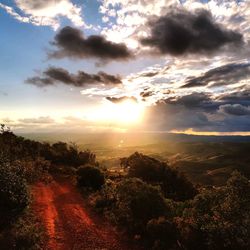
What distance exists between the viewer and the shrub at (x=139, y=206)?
19188 mm

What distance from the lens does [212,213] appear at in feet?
51.4

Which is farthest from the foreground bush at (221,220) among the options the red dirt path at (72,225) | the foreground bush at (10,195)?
the foreground bush at (10,195)

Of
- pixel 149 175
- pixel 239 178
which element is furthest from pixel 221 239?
pixel 149 175

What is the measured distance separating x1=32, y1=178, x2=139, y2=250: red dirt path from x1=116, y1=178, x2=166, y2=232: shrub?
3.68ft

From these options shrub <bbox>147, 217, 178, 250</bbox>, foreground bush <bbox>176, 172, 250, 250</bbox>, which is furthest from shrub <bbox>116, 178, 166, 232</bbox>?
foreground bush <bbox>176, 172, 250, 250</bbox>

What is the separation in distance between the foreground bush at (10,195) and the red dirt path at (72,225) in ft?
7.68

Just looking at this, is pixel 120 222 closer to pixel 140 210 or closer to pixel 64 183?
pixel 140 210

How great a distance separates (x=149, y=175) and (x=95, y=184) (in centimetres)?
1610

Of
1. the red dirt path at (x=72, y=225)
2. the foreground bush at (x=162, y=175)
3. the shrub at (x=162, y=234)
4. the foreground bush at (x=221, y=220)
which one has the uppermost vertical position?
the foreground bush at (x=221, y=220)

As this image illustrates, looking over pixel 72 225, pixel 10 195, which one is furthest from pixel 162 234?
pixel 10 195

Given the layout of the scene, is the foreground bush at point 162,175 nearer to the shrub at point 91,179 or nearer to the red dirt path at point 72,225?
the shrub at point 91,179

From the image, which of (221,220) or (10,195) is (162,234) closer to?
(221,220)

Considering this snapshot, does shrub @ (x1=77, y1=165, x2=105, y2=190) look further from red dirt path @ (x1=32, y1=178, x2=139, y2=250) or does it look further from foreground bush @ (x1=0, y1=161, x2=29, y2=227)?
foreground bush @ (x1=0, y1=161, x2=29, y2=227)

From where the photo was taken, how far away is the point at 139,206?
19.6m
